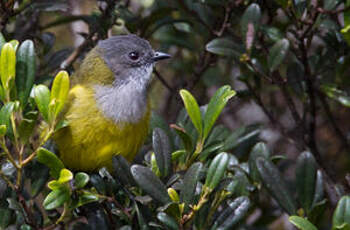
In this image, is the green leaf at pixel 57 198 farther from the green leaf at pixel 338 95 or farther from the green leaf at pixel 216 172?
the green leaf at pixel 338 95

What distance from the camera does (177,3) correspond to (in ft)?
12.3

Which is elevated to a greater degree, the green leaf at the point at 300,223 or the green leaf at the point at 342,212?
the green leaf at the point at 342,212

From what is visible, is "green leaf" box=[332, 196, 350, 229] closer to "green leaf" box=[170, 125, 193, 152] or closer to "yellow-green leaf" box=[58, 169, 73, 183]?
"green leaf" box=[170, 125, 193, 152]

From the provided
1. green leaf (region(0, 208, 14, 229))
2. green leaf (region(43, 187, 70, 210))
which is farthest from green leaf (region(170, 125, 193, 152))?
green leaf (region(0, 208, 14, 229))

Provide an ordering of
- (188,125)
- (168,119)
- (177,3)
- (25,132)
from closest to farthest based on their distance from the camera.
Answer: (25,132) → (188,125) → (177,3) → (168,119)

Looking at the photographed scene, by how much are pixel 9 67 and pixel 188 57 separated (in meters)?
2.83

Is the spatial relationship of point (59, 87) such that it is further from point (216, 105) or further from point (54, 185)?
point (216, 105)

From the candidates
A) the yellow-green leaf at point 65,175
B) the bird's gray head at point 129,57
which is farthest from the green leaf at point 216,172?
the bird's gray head at point 129,57

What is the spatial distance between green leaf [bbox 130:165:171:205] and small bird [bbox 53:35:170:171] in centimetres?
93

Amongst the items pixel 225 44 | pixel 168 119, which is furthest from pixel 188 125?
pixel 168 119

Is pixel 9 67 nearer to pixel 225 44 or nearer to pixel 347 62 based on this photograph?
pixel 225 44

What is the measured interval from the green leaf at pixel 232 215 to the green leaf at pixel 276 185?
0.70 ft

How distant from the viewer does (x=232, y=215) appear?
7.96ft

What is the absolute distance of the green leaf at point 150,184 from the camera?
231cm
